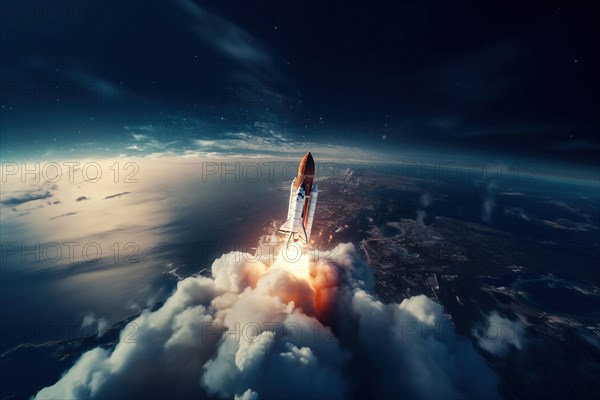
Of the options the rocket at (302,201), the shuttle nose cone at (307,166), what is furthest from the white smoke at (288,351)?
the shuttle nose cone at (307,166)

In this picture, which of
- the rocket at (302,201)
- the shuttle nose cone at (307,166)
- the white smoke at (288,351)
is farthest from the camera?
the white smoke at (288,351)

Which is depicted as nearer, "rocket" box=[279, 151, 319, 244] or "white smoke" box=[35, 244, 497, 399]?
"rocket" box=[279, 151, 319, 244]

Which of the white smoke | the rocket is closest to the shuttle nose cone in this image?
the rocket

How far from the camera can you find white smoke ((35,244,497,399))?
116 ft

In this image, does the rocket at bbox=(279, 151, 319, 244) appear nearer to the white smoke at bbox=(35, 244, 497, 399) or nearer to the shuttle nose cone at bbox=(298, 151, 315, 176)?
the shuttle nose cone at bbox=(298, 151, 315, 176)

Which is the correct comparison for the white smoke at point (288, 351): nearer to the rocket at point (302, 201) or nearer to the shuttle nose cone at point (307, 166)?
the rocket at point (302, 201)

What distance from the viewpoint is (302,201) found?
106ft

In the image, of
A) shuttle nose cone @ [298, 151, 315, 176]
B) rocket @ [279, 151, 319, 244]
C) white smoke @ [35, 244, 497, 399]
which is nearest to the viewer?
shuttle nose cone @ [298, 151, 315, 176]

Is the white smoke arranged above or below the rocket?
below

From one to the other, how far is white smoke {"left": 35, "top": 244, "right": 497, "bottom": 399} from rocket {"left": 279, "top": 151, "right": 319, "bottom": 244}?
518 inches

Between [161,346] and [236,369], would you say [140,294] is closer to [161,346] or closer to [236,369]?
[161,346]

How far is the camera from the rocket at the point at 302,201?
1204 inches

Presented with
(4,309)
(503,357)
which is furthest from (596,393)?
(4,309)

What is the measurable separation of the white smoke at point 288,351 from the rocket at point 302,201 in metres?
13.2
